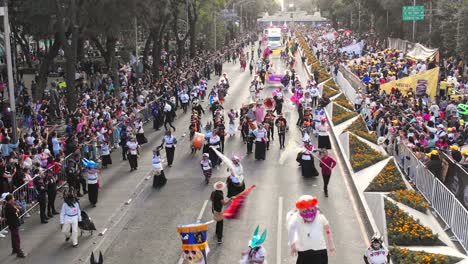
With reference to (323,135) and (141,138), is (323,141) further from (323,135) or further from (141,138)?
(141,138)

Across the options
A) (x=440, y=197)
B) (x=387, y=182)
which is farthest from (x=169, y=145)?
(x=440, y=197)

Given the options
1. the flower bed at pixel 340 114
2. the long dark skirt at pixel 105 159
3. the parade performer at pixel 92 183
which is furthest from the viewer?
the flower bed at pixel 340 114

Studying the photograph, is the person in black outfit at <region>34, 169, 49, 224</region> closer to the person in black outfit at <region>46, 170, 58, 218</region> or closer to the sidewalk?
the person in black outfit at <region>46, 170, 58, 218</region>

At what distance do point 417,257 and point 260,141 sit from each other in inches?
489

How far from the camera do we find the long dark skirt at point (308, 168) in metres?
21.5

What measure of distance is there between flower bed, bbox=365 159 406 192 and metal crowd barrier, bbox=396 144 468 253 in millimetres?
662

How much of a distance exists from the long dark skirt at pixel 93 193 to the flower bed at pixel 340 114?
1410 cm

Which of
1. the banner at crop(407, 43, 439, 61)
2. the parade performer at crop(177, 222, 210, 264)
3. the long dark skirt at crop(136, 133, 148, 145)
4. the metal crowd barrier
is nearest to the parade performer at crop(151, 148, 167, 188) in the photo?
the long dark skirt at crop(136, 133, 148, 145)

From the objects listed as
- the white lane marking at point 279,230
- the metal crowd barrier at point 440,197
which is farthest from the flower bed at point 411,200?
the white lane marking at point 279,230

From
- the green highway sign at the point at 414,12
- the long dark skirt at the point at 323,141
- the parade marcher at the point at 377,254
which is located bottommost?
the long dark skirt at the point at 323,141

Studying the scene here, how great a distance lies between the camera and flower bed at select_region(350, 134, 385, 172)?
68.3 ft

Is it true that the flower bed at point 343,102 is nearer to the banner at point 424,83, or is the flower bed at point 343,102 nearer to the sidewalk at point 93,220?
the banner at point 424,83

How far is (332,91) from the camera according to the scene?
38.4 meters

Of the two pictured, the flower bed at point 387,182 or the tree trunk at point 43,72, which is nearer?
the flower bed at point 387,182
